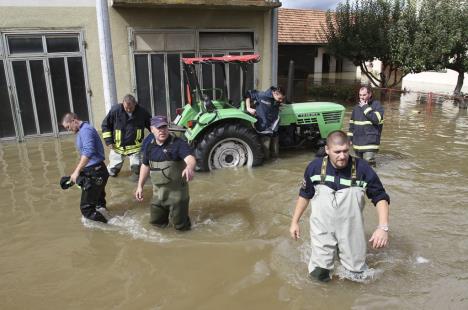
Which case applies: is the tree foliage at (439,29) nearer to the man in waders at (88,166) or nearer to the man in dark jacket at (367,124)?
the man in dark jacket at (367,124)

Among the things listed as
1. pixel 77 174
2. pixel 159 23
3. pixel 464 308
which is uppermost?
pixel 159 23

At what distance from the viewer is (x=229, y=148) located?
7.02m

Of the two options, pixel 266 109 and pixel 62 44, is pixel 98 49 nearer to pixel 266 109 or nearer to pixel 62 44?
pixel 62 44

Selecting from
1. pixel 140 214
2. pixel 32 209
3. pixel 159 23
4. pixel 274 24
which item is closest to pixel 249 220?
pixel 140 214

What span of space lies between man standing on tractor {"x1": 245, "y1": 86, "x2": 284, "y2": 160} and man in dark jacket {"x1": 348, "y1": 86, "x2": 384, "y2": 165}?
51.0 inches

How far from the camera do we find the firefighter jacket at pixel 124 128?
623 centimetres

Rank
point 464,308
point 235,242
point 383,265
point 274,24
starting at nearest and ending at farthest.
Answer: point 464,308 < point 383,265 < point 235,242 < point 274,24

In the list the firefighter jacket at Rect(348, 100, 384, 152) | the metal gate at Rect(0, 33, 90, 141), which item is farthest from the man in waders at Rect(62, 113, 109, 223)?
the metal gate at Rect(0, 33, 90, 141)

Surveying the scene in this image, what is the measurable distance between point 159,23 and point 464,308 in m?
9.10

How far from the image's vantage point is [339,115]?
771 centimetres

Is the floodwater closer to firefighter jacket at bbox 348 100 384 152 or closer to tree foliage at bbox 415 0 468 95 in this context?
firefighter jacket at bbox 348 100 384 152

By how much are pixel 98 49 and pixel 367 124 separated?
673 centimetres

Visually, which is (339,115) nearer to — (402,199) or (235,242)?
(402,199)

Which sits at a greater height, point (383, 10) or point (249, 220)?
point (383, 10)
